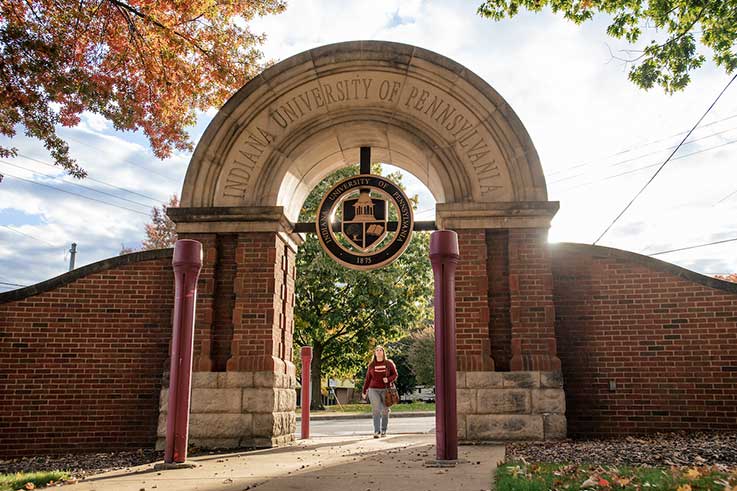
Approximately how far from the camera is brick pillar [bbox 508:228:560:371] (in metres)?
8.56

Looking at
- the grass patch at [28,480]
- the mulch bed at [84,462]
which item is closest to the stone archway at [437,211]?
the mulch bed at [84,462]

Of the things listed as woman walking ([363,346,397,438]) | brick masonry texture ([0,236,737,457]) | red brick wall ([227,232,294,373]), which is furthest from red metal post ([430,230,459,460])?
woman walking ([363,346,397,438])

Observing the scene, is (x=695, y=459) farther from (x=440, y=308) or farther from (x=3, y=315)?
(x=3, y=315)

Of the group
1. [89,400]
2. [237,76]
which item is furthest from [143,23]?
[89,400]

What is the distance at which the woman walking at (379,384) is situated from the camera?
36.9 feet

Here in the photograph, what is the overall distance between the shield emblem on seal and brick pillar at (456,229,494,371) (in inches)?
57.9

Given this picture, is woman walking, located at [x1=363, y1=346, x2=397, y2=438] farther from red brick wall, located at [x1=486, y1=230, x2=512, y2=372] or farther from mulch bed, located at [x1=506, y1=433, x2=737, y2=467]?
mulch bed, located at [x1=506, y1=433, x2=737, y2=467]

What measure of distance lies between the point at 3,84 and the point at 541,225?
7485mm

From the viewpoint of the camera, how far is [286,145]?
32.4 feet

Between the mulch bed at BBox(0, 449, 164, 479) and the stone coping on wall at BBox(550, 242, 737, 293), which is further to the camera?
the stone coping on wall at BBox(550, 242, 737, 293)

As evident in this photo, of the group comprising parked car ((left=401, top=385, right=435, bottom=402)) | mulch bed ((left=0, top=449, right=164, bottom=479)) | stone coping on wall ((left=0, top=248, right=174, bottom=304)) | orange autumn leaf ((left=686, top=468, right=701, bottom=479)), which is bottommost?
parked car ((left=401, top=385, right=435, bottom=402))

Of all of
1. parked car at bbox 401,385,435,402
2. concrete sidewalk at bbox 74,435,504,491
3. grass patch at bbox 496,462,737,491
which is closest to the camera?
grass patch at bbox 496,462,737,491

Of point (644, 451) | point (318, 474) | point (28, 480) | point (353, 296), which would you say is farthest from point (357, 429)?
point (28, 480)

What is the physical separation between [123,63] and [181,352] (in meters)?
5.25
